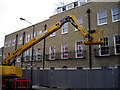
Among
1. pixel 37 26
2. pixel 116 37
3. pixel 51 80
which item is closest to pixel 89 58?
pixel 116 37

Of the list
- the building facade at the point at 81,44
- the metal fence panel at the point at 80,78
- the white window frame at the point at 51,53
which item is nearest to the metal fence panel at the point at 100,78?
the metal fence panel at the point at 80,78

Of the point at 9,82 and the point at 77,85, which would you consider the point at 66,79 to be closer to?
the point at 77,85

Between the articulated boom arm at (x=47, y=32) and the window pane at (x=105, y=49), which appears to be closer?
the articulated boom arm at (x=47, y=32)

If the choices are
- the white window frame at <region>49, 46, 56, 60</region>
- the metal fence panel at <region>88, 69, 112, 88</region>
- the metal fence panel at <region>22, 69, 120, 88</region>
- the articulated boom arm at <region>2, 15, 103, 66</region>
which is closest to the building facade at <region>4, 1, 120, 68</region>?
the white window frame at <region>49, 46, 56, 60</region>

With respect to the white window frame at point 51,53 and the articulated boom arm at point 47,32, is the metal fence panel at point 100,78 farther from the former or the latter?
the white window frame at point 51,53

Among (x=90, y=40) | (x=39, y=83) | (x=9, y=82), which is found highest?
(x=90, y=40)

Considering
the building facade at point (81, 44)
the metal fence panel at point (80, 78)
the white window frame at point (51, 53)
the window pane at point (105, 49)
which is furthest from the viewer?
the white window frame at point (51, 53)

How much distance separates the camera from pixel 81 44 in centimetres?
2164

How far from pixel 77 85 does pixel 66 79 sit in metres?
1.74

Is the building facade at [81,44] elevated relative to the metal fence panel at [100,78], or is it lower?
elevated

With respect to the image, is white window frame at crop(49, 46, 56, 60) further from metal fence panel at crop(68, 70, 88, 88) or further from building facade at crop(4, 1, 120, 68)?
metal fence panel at crop(68, 70, 88, 88)

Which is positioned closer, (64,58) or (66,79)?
(66,79)

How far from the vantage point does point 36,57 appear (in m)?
28.0

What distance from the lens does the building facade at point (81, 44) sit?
61.5 feet
